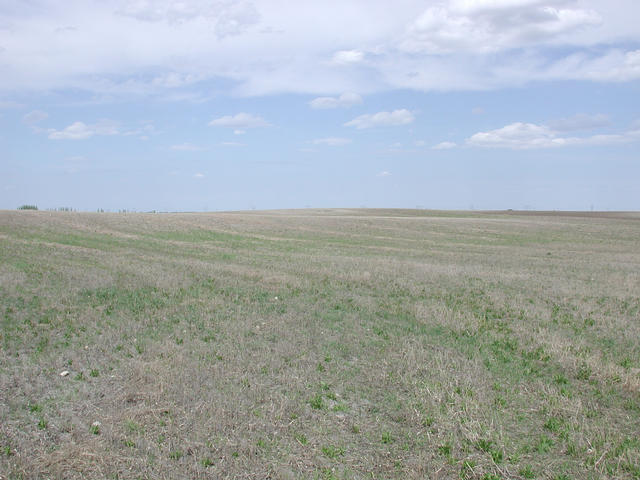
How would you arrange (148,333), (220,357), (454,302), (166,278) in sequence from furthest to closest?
(166,278)
(454,302)
(148,333)
(220,357)

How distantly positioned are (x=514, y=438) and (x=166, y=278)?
39.0 feet

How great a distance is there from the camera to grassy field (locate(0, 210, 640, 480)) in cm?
626

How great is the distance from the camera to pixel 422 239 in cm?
3747

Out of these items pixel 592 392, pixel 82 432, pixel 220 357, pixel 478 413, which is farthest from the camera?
pixel 220 357

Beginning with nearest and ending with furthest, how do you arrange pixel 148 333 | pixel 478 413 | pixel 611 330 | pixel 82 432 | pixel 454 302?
pixel 82 432, pixel 478 413, pixel 148 333, pixel 611 330, pixel 454 302

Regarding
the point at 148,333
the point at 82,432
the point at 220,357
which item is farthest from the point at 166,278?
the point at 82,432

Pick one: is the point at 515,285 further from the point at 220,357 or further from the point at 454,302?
the point at 220,357

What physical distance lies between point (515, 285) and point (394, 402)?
11.4 metres

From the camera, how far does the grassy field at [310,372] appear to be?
20.5 ft

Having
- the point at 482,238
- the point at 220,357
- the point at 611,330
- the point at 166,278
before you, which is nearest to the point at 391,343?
the point at 220,357

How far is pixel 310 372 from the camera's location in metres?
8.98

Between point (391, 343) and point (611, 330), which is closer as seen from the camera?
point (391, 343)

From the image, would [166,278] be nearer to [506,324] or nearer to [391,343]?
[391,343]

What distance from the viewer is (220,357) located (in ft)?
31.0
